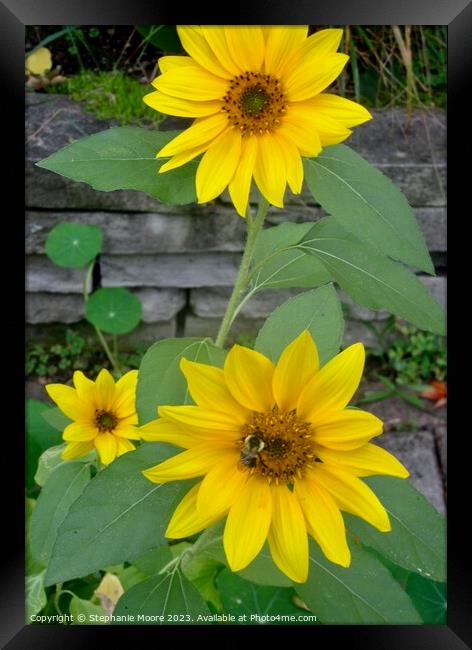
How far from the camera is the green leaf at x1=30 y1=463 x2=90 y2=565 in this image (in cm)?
89

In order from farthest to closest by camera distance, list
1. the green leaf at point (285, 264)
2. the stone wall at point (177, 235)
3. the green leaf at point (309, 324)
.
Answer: the stone wall at point (177, 235), the green leaf at point (285, 264), the green leaf at point (309, 324)

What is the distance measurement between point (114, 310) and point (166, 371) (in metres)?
0.41

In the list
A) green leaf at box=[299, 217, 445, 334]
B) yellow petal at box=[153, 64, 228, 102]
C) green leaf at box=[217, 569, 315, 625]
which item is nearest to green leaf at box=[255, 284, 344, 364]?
green leaf at box=[299, 217, 445, 334]

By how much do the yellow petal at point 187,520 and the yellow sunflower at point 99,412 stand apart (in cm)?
20

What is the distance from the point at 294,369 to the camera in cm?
66

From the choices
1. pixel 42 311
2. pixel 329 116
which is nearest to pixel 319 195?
pixel 329 116

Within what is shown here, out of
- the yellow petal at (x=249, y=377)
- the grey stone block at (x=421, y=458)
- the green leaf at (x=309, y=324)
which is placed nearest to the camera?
the yellow petal at (x=249, y=377)

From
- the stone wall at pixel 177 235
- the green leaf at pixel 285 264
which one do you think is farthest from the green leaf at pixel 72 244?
the green leaf at pixel 285 264

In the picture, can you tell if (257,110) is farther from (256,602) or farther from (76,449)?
(256,602)

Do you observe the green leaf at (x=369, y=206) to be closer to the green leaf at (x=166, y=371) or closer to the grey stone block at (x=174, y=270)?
the green leaf at (x=166, y=371)

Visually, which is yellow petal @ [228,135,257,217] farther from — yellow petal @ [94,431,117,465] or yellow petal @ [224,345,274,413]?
yellow petal @ [94,431,117,465]

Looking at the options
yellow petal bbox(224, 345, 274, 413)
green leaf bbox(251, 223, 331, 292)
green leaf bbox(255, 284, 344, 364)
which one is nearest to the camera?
yellow petal bbox(224, 345, 274, 413)

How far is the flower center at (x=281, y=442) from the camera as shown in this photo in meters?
0.67

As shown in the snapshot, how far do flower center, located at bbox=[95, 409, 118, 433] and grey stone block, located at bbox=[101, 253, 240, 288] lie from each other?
1.08 feet
